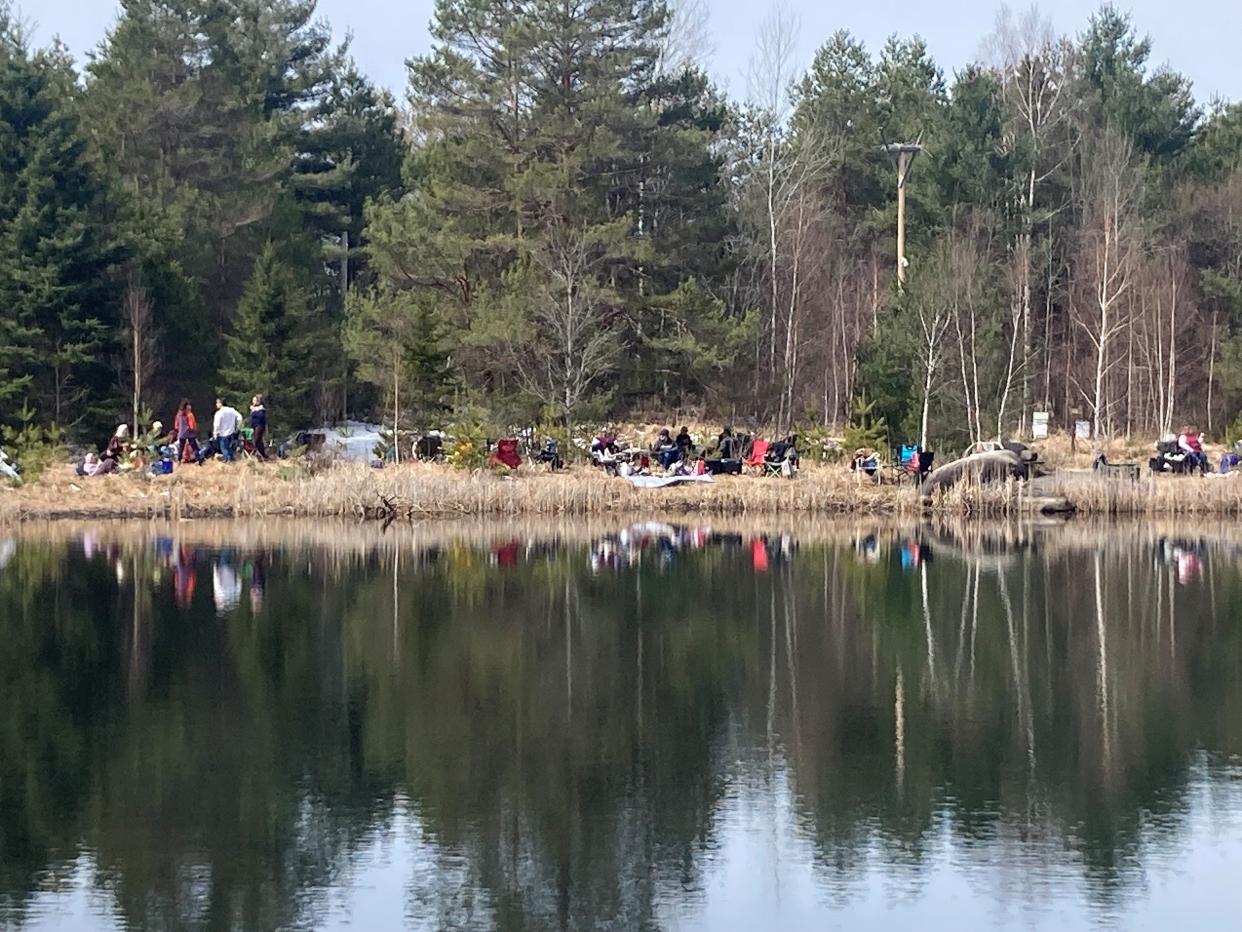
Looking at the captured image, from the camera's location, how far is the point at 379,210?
1597 inches

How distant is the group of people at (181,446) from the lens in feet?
110

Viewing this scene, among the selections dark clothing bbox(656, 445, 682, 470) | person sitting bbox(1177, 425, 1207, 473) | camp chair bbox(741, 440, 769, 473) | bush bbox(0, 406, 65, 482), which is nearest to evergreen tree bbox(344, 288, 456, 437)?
dark clothing bbox(656, 445, 682, 470)

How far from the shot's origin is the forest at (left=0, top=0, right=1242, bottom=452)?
37.6 meters

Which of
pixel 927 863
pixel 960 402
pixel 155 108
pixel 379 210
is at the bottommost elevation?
pixel 927 863

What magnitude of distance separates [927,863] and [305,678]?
754cm

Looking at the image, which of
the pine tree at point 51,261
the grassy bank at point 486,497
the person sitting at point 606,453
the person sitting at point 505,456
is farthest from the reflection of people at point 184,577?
the pine tree at point 51,261

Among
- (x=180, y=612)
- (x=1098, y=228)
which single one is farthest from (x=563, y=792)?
(x=1098, y=228)

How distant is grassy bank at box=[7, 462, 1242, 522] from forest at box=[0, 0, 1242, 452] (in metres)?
2.84

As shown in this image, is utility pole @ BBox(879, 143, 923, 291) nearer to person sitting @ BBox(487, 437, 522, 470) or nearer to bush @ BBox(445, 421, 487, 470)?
person sitting @ BBox(487, 437, 522, 470)

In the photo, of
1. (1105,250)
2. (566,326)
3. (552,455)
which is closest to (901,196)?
(1105,250)

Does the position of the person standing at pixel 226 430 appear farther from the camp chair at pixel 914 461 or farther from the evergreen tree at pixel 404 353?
the camp chair at pixel 914 461

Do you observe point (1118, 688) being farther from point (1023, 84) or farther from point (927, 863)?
point (1023, 84)

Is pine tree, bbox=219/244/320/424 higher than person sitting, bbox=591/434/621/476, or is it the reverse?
pine tree, bbox=219/244/320/424

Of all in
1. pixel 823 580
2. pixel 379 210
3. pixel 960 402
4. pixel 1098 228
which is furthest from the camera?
pixel 1098 228
